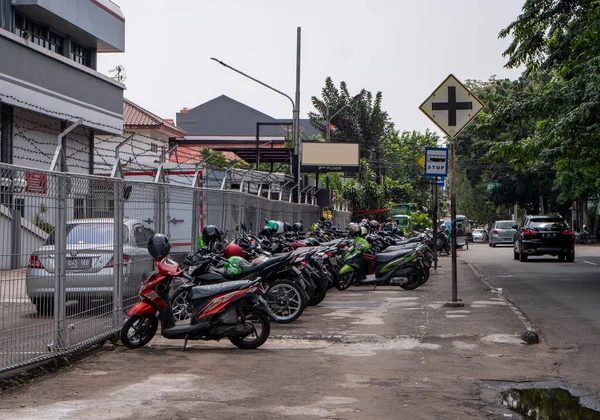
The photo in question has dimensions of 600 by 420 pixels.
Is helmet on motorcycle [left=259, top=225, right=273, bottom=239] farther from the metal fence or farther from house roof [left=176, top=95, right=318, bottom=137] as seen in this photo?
house roof [left=176, top=95, right=318, bottom=137]

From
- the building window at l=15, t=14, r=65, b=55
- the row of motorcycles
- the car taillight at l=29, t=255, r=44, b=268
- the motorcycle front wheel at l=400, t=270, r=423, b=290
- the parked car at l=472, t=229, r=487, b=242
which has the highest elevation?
the building window at l=15, t=14, r=65, b=55

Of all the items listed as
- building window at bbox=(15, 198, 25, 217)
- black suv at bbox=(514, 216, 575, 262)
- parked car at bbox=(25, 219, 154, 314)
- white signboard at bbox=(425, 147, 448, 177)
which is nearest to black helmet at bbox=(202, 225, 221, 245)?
parked car at bbox=(25, 219, 154, 314)

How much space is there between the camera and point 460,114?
13781 millimetres

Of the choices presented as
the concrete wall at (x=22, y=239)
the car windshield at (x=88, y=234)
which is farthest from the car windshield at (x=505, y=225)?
the concrete wall at (x=22, y=239)

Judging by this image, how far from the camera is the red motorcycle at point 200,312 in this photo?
9.50 meters

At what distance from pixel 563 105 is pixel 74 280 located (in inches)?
531

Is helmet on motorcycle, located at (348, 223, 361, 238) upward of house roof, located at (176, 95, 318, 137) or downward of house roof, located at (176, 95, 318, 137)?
downward

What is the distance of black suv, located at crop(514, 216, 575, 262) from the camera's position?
2899 cm

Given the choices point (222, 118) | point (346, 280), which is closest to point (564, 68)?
point (346, 280)

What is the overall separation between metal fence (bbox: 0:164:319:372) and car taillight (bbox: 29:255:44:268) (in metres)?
0.01

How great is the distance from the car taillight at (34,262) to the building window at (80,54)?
875 inches

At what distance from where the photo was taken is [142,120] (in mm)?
50906

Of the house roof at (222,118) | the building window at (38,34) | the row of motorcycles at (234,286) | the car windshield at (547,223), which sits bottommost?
the row of motorcycles at (234,286)

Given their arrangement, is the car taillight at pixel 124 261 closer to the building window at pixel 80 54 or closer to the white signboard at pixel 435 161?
the white signboard at pixel 435 161
